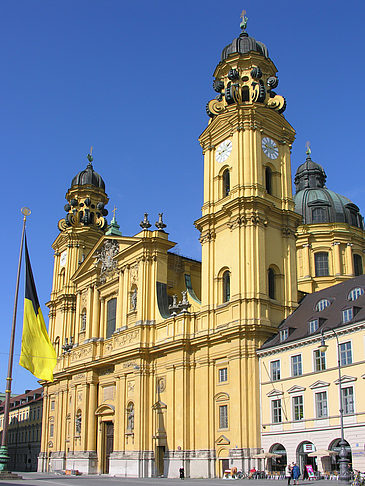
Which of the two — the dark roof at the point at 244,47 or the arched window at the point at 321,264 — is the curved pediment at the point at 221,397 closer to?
the arched window at the point at 321,264

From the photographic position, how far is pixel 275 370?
38031 millimetres

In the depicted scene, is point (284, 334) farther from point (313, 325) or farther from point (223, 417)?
point (223, 417)

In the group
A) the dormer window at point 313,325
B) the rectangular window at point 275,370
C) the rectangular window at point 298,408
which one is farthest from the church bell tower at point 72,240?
the dormer window at point 313,325

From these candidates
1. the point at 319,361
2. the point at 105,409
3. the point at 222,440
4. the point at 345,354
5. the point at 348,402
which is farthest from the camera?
the point at 105,409

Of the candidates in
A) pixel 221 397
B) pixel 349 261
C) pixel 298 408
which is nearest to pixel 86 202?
pixel 349 261

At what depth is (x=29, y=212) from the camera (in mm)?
29234

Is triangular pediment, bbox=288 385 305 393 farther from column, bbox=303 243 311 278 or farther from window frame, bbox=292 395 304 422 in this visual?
column, bbox=303 243 311 278

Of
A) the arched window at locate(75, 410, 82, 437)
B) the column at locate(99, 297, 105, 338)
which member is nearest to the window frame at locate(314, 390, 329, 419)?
the column at locate(99, 297, 105, 338)

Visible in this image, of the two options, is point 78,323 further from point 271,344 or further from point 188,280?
point 271,344

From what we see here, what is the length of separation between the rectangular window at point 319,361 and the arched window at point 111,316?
24.5m

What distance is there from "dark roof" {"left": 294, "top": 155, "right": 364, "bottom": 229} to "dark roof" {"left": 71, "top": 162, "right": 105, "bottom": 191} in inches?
929

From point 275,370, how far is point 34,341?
54.6 feet

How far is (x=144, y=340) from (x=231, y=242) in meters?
11.4

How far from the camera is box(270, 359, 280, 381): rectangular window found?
37.8 metres
